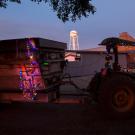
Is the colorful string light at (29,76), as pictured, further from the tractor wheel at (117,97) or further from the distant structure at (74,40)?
the distant structure at (74,40)

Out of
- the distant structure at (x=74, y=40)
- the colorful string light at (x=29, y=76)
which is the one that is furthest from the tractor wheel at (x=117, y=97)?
the distant structure at (x=74, y=40)

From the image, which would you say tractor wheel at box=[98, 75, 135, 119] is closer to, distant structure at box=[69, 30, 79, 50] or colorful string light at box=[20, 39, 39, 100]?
colorful string light at box=[20, 39, 39, 100]

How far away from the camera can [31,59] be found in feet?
34.1

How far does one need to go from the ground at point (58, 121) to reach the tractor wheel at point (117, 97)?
0.28 m

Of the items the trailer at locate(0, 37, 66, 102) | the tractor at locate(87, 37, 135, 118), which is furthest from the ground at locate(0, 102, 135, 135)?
the trailer at locate(0, 37, 66, 102)

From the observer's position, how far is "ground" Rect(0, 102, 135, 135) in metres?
8.98

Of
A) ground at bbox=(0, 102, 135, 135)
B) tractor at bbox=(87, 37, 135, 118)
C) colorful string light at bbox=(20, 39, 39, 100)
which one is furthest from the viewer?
colorful string light at bbox=(20, 39, 39, 100)

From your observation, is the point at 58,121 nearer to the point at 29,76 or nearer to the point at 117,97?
the point at 29,76

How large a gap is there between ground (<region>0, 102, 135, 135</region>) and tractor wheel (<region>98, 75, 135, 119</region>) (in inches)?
11.0

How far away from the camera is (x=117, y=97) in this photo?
1026 cm

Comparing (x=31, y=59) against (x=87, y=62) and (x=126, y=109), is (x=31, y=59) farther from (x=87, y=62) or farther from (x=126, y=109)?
(x=87, y=62)

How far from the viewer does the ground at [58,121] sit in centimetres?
898

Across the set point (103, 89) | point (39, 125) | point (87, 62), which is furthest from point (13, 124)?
point (87, 62)

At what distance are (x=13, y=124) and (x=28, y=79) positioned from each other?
3.97 ft
